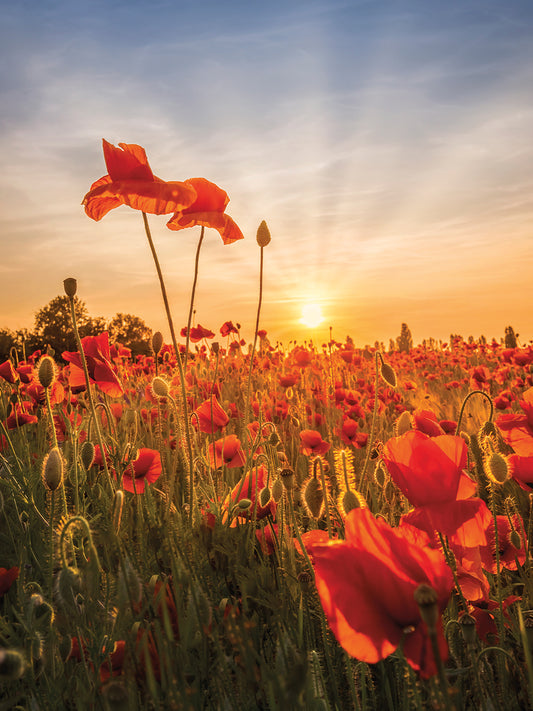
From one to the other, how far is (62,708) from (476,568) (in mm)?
1139

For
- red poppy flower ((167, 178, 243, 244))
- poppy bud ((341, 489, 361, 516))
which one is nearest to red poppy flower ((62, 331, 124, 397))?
red poppy flower ((167, 178, 243, 244))

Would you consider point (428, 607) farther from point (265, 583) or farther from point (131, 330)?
point (131, 330)

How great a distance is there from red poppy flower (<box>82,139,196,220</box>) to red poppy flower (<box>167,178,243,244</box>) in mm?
119

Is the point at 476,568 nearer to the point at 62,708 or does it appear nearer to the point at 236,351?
the point at 62,708

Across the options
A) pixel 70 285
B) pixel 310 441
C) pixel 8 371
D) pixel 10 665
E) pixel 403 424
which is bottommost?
pixel 10 665

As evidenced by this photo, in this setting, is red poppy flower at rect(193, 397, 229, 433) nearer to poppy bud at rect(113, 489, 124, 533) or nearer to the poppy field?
the poppy field

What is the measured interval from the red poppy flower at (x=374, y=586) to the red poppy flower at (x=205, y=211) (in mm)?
1427

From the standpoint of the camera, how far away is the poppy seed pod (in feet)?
7.25

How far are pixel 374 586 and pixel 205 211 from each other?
155 cm

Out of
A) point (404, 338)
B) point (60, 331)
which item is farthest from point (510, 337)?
point (60, 331)

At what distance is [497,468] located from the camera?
1.58 meters

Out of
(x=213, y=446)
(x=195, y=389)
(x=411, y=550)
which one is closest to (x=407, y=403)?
(x=195, y=389)

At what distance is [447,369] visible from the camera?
9.36 meters

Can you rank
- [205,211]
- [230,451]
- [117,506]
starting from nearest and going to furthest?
[117,506], [205,211], [230,451]
